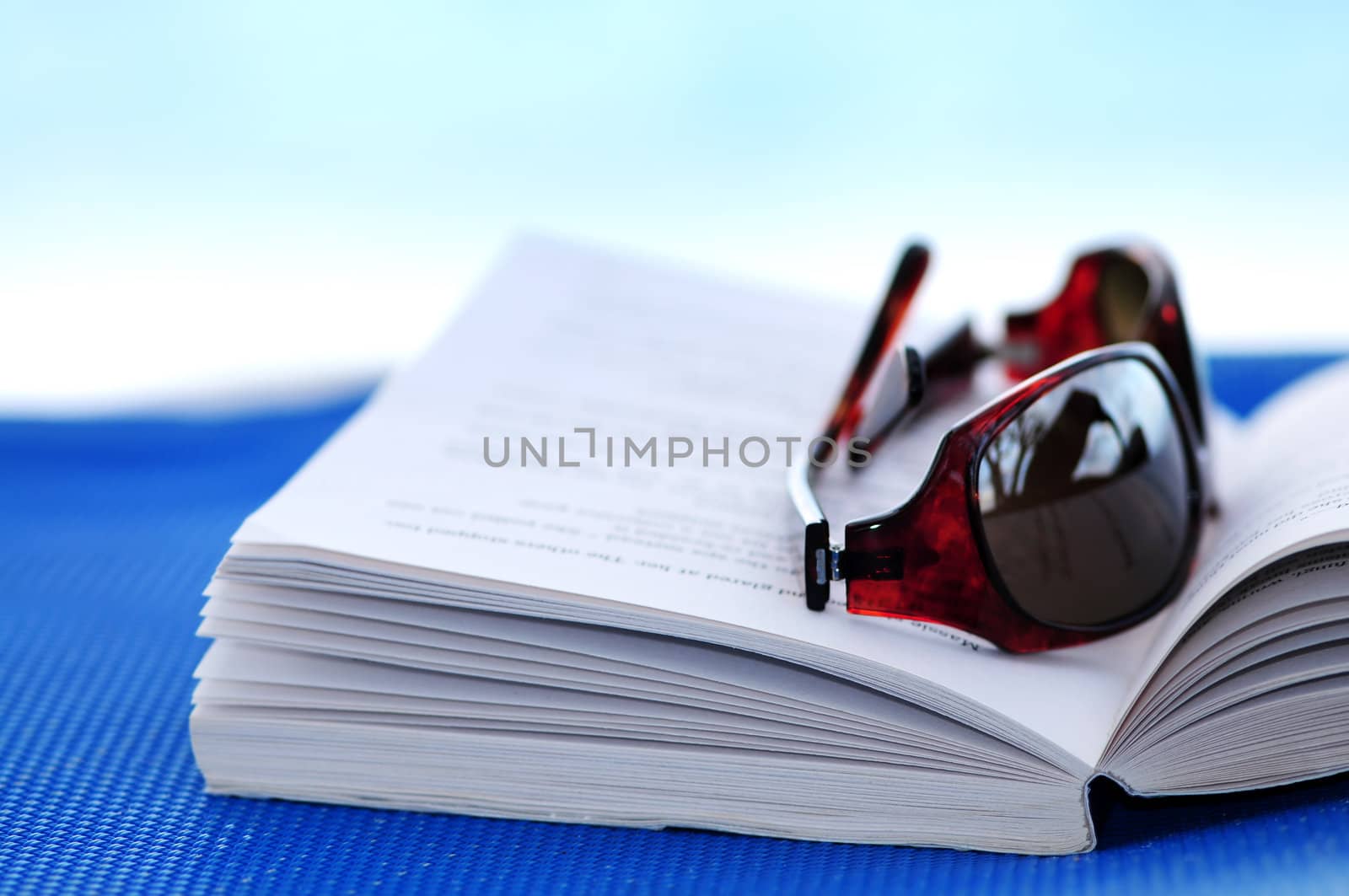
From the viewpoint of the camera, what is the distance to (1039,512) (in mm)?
530

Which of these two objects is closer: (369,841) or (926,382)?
(369,841)

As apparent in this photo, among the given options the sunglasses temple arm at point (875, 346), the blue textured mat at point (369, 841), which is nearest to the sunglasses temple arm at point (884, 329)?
the sunglasses temple arm at point (875, 346)

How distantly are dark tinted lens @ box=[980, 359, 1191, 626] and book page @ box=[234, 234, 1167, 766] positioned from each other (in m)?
0.03

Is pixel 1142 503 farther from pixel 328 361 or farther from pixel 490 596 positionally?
pixel 328 361

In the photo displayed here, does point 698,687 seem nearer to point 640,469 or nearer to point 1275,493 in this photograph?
point 640,469

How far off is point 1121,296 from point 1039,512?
339 millimetres

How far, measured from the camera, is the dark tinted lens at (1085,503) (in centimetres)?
52

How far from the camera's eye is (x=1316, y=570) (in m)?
0.45

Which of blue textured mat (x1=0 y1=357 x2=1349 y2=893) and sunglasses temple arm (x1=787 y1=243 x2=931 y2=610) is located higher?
sunglasses temple arm (x1=787 y1=243 x2=931 y2=610)

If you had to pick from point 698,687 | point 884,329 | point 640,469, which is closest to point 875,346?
point 884,329

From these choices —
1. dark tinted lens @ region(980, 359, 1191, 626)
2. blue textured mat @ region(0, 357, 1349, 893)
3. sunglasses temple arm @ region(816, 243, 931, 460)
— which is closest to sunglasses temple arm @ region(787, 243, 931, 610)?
sunglasses temple arm @ region(816, 243, 931, 460)

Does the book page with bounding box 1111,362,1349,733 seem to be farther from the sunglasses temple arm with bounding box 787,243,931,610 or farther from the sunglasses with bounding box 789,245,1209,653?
the sunglasses temple arm with bounding box 787,243,931,610

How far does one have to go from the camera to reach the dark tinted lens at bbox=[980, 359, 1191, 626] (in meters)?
0.52

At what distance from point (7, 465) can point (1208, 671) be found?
2.91 ft
